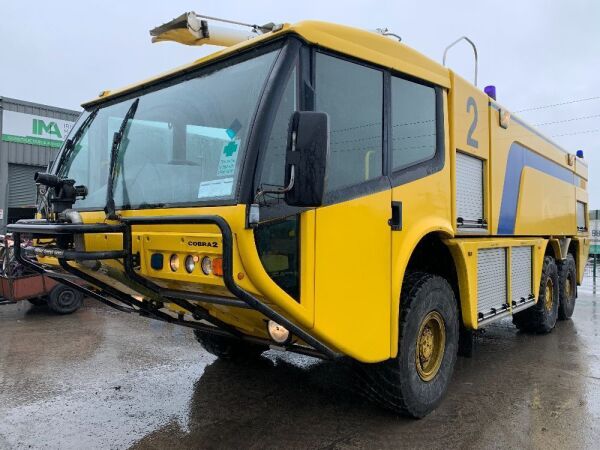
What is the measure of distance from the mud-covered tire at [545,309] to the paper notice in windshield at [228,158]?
4.91 m

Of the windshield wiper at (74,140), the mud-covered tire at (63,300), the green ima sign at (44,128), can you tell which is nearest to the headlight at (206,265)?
the windshield wiper at (74,140)

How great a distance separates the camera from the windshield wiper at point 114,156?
3162 millimetres

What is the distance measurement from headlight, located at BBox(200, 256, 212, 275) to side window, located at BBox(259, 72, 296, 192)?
0.48 m

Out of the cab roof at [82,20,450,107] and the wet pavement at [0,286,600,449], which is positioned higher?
the cab roof at [82,20,450,107]

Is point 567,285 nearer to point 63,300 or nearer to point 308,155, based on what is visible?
point 308,155

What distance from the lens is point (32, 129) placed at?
1460cm

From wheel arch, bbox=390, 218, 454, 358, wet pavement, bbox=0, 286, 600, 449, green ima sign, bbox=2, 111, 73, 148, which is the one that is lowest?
wet pavement, bbox=0, 286, 600, 449

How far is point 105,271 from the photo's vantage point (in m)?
3.30

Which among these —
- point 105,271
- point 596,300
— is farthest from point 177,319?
point 596,300

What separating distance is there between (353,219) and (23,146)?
47.0 ft

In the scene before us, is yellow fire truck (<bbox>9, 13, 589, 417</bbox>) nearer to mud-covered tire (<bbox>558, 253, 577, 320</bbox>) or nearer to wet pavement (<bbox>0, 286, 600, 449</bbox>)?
wet pavement (<bbox>0, 286, 600, 449</bbox>)

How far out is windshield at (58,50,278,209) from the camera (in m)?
2.80

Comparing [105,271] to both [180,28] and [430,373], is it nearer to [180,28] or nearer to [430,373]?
[180,28]

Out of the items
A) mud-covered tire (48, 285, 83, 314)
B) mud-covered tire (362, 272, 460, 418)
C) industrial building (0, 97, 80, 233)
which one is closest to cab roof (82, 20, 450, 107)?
mud-covered tire (362, 272, 460, 418)
